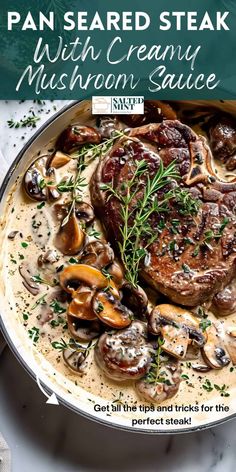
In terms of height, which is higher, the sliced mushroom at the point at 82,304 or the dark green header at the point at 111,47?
the dark green header at the point at 111,47

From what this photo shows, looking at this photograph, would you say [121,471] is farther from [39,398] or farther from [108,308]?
[108,308]

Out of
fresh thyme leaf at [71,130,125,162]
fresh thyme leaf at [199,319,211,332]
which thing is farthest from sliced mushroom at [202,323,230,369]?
fresh thyme leaf at [71,130,125,162]

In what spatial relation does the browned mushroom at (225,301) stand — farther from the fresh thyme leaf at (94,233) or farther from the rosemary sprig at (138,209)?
the fresh thyme leaf at (94,233)

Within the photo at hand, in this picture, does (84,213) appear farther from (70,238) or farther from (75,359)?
(75,359)

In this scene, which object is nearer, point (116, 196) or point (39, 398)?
point (116, 196)

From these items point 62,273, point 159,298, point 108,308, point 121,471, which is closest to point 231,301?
point 159,298

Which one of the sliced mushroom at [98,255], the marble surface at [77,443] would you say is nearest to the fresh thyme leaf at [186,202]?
the sliced mushroom at [98,255]
